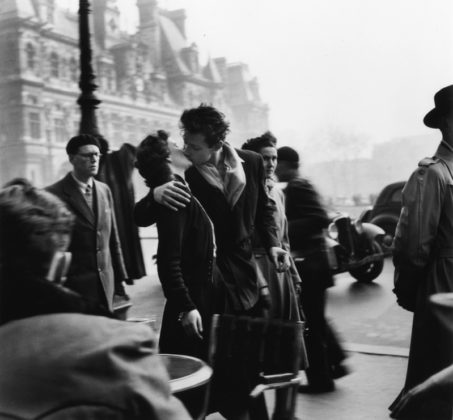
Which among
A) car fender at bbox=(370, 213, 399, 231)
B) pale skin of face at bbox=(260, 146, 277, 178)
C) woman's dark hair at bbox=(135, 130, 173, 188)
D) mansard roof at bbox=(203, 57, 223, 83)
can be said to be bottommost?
car fender at bbox=(370, 213, 399, 231)

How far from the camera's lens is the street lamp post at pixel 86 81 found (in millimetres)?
6312

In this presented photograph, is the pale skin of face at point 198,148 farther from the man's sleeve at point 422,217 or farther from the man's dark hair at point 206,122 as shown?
the man's sleeve at point 422,217

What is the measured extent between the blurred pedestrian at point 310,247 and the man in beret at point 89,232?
4.38 feet

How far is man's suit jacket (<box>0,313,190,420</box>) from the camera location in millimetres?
1308

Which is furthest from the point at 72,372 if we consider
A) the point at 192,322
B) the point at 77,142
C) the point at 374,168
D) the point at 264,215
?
the point at 374,168

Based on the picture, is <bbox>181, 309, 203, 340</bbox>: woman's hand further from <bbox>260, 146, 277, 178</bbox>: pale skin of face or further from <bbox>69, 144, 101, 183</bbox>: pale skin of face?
<bbox>69, 144, 101, 183</bbox>: pale skin of face

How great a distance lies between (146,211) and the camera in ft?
9.87

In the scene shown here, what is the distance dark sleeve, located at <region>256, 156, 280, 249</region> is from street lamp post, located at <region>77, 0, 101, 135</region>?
2.91 meters

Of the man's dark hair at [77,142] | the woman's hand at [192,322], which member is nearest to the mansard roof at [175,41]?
the man's dark hair at [77,142]

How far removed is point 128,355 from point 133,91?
76.8ft

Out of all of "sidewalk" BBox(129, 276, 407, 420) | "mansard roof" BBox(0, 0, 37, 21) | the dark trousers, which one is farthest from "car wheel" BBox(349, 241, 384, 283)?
"mansard roof" BBox(0, 0, 37, 21)

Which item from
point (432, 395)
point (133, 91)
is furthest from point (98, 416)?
point (133, 91)

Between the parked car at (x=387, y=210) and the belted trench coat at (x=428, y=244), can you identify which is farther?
the parked car at (x=387, y=210)

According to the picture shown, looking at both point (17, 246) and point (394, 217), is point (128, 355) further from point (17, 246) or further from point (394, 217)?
point (394, 217)
